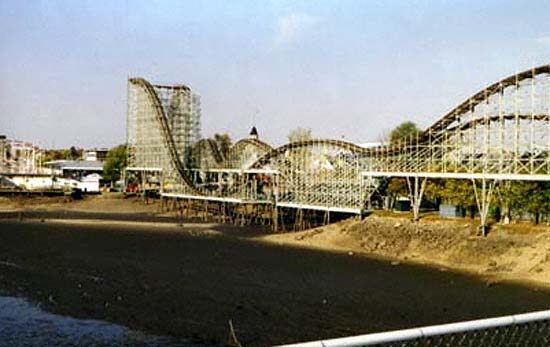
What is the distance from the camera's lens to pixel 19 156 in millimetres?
139750

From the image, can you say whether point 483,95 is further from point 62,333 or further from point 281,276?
point 62,333

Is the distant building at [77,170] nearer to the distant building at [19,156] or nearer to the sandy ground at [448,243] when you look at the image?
the distant building at [19,156]

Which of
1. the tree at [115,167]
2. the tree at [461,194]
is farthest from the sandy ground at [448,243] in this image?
the tree at [115,167]

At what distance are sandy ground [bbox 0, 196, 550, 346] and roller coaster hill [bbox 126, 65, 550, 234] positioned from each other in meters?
4.42

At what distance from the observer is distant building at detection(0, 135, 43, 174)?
439 ft

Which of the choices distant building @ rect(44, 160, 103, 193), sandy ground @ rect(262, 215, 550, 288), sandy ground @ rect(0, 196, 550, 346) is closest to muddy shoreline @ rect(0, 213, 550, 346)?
sandy ground @ rect(0, 196, 550, 346)

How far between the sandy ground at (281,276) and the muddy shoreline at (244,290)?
0.06m

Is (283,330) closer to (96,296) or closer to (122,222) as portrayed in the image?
(96,296)

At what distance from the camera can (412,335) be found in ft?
16.9

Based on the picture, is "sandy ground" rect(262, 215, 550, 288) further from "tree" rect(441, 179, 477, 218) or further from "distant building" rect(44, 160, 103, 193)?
"distant building" rect(44, 160, 103, 193)

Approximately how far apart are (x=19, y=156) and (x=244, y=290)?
119 metres

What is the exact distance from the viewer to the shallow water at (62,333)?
70.6 feet

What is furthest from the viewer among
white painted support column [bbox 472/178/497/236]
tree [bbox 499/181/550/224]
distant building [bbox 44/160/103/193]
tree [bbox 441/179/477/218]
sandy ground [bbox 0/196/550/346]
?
distant building [bbox 44/160/103/193]

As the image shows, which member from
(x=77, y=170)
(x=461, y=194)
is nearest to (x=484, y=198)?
(x=461, y=194)
